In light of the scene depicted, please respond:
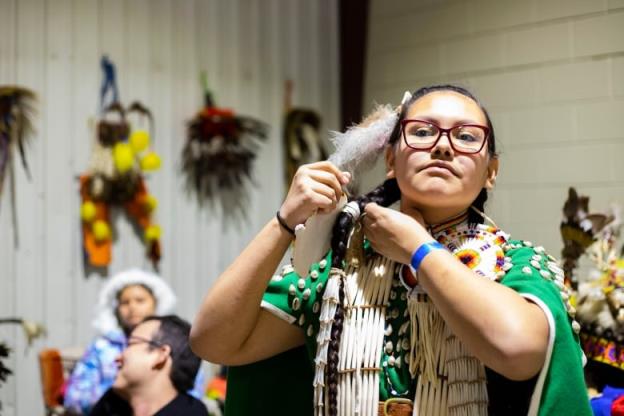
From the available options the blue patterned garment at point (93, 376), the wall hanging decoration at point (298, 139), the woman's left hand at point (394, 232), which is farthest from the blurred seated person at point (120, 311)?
the woman's left hand at point (394, 232)

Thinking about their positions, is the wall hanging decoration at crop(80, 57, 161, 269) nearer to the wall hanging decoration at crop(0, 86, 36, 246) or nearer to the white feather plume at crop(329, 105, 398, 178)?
the wall hanging decoration at crop(0, 86, 36, 246)

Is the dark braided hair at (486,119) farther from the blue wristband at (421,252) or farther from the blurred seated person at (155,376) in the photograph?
the blurred seated person at (155,376)

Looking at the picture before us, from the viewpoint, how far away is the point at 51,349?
411cm

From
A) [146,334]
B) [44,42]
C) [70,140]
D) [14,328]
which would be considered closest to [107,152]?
[70,140]

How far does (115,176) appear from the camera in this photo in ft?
14.2

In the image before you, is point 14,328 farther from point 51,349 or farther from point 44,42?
point 44,42

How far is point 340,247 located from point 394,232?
147 mm

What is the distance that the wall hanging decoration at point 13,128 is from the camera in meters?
4.04

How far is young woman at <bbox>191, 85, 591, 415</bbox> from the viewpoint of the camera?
1391 millimetres

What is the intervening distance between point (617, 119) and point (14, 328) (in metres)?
2.91

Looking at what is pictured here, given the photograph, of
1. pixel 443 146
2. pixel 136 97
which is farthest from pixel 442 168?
pixel 136 97

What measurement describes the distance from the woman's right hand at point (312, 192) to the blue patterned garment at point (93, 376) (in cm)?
214

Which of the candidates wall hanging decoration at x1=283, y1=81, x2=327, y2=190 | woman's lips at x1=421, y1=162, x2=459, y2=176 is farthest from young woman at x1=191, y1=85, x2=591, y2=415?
wall hanging decoration at x1=283, y1=81, x2=327, y2=190

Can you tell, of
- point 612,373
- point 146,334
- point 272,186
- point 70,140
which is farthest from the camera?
point 272,186
